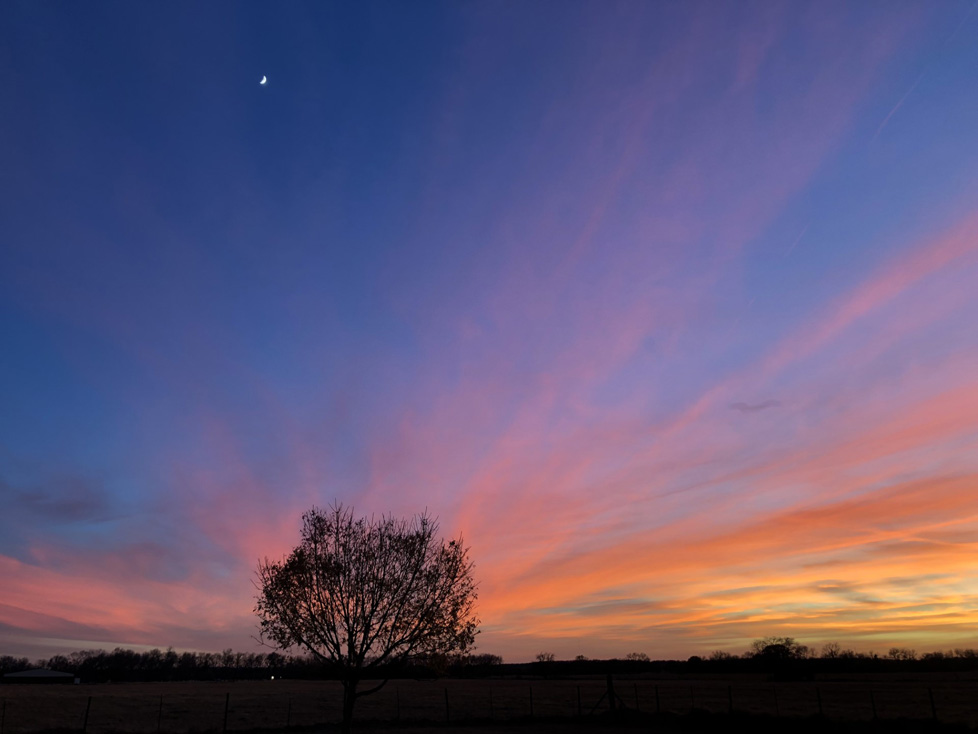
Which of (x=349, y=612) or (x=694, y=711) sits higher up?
(x=349, y=612)

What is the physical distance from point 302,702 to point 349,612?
60033mm

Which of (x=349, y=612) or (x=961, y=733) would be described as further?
(x=961, y=733)

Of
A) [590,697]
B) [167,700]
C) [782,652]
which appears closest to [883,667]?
[782,652]

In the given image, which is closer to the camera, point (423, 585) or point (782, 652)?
point (423, 585)

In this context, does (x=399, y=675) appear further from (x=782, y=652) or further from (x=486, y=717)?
(x=782, y=652)

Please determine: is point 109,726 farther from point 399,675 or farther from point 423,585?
point 423,585

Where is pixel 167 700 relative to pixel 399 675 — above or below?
below

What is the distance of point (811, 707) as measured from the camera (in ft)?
193

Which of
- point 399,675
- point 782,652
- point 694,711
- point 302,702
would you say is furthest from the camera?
point 782,652

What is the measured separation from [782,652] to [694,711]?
358ft

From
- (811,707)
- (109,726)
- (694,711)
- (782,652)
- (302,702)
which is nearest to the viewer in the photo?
(694,711)

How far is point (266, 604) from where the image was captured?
26922mm

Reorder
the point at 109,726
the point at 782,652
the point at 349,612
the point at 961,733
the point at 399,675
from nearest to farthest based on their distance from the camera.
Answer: the point at 349,612
the point at 399,675
the point at 961,733
the point at 109,726
the point at 782,652

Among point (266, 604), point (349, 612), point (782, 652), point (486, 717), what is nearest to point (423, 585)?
point (349, 612)
